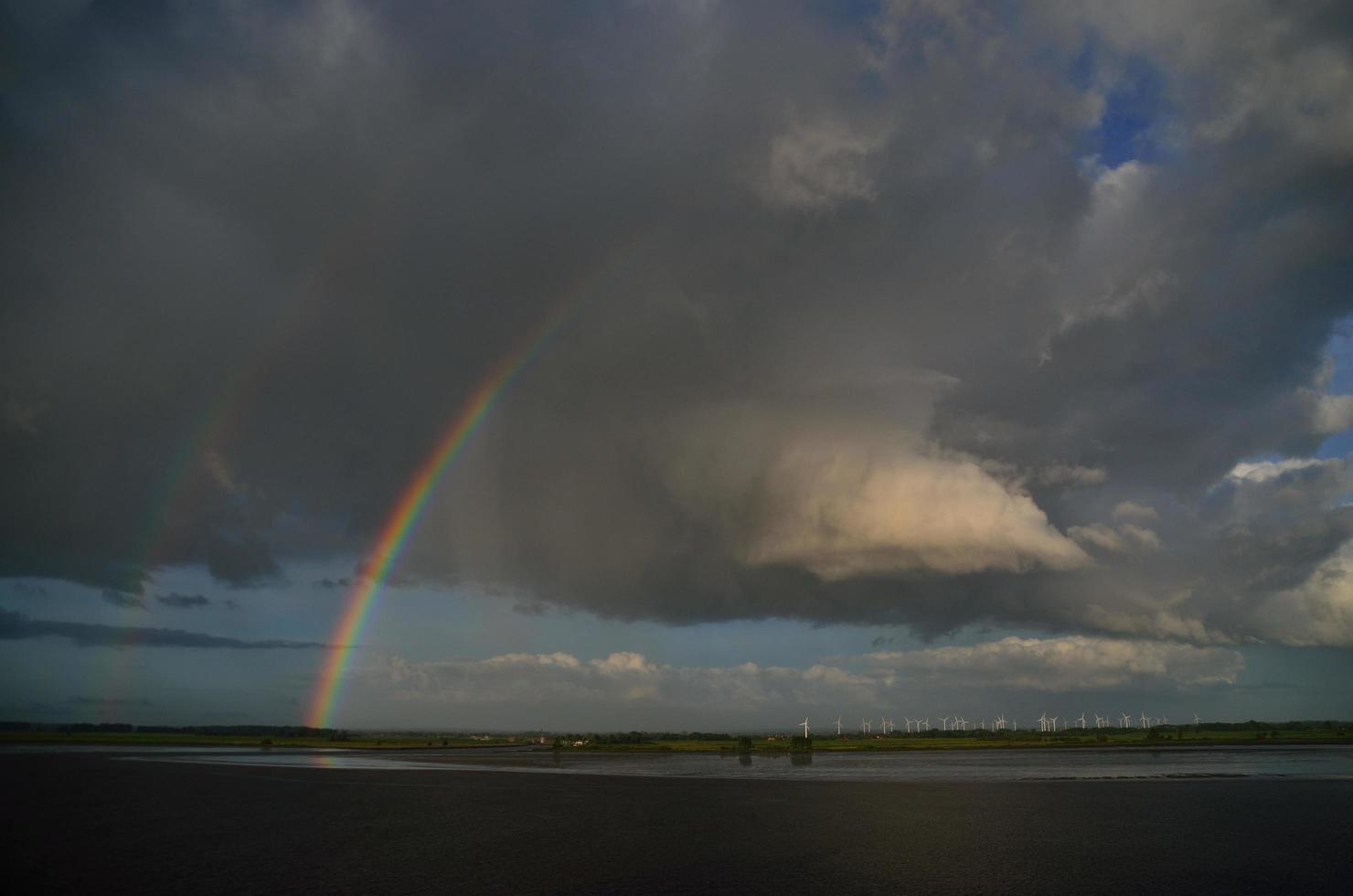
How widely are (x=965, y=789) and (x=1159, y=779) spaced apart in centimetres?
2901

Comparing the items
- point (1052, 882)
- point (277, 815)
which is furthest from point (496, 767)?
point (1052, 882)

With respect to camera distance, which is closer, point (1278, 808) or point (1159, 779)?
point (1278, 808)

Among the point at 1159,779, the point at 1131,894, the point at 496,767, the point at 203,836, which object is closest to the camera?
the point at 1131,894

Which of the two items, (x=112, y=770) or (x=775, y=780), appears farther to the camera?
(x=112, y=770)

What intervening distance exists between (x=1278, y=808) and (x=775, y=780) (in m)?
49.0

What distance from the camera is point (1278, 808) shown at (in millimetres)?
66875

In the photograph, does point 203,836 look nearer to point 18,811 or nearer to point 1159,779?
point 18,811

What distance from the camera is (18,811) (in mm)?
63656

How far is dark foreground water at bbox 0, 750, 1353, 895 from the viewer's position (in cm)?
3812

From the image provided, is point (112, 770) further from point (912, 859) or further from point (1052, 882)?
point (1052, 882)

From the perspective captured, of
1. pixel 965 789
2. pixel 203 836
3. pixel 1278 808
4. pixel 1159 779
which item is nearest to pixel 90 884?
pixel 203 836

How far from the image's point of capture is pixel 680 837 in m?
50.9

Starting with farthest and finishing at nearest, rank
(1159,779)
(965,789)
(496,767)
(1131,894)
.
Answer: (496,767)
(1159,779)
(965,789)
(1131,894)

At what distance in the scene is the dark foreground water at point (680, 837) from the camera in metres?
38.1
